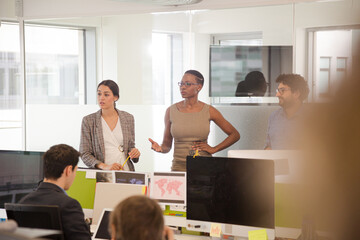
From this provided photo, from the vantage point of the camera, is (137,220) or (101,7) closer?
(137,220)

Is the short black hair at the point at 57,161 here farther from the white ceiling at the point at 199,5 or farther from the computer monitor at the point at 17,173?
the white ceiling at the point at 199,5

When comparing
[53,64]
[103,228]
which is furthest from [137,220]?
[53,64]

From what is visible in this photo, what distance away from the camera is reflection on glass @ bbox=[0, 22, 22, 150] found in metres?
6.38

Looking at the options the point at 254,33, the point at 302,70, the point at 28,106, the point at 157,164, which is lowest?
the point at 157,164

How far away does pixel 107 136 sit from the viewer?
4.07 m

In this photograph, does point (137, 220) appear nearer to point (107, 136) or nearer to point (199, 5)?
point (107, 136)

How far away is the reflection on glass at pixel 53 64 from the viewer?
598 centimetres

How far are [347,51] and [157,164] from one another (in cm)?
514

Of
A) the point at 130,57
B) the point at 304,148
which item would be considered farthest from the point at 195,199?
the point at 130,57

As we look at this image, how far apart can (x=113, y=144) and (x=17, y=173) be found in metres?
1.02

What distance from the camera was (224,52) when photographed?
5160 mm

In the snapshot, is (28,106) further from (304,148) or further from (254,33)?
(304,148)

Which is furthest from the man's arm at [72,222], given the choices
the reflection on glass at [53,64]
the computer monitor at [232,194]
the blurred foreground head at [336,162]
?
the reflection on glass at [53,64]

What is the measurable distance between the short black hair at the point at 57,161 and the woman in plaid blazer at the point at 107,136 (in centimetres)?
135
